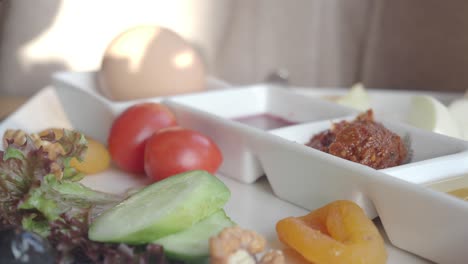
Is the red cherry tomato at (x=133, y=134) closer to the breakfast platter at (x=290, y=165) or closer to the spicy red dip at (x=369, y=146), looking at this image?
the breakfast platter at (x=290, y=165)

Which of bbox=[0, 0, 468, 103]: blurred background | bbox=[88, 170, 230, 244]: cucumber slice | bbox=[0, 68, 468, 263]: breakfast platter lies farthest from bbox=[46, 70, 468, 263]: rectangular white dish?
bbox=[0, 0, 468, 103]: blurred background

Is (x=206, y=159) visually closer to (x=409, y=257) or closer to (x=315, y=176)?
(x=315, y=176)

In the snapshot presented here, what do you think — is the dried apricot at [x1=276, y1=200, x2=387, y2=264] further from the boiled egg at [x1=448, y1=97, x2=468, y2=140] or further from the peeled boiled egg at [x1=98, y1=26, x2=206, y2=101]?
the peeled boiled egg at [x1=98, y1=26, x2=206, y2=101]

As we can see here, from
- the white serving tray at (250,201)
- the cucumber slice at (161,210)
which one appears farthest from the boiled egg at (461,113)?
the cucumber slice at (161,210)

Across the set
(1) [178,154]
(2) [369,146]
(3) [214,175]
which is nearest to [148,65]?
(1) [178,154]

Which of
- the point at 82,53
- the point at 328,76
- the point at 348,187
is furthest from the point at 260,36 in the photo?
the point at 348,187

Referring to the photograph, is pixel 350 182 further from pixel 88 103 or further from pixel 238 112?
pixel 88 103

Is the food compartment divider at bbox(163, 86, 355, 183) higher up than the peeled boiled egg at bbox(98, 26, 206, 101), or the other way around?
the peeled boiled egg at bbox(98, 26, 206, 101)
